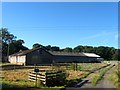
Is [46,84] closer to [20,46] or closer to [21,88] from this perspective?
[21,88]

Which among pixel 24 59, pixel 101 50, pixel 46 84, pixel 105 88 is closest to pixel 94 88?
pixel 105 88

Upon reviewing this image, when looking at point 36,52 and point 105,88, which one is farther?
point 36,52

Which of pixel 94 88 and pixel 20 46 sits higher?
pixel 20 46

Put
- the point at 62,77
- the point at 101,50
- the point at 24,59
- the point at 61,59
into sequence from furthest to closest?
the point at 101,50, the point at 61,59, the point at 24,59, the point at 62,77

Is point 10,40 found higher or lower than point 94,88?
higher

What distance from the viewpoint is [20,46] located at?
366ft

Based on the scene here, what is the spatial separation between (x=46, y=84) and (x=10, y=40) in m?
92.9

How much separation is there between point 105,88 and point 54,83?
4.06 meters

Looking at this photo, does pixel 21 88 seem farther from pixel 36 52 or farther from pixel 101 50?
pixel 101 50

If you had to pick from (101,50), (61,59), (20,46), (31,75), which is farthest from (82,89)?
(101,50)

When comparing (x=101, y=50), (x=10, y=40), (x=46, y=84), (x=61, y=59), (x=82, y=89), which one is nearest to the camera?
(x=82, y=89)

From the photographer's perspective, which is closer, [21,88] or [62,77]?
[21,88]

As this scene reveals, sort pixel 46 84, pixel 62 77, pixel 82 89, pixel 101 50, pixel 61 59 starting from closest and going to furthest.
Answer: pixel 82 89 → pixel 46 84 → pixel 62 77 → pixel 61 59 → pixel 101 50

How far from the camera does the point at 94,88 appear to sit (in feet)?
59.6
